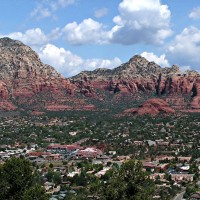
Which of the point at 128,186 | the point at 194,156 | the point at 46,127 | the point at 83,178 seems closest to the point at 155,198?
the point at 83,178

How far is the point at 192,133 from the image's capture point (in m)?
171

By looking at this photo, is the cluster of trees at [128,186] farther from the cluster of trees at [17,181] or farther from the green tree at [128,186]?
the cluster of trees at [17,181]

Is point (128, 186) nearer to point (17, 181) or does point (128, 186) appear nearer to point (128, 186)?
point (128, 186)

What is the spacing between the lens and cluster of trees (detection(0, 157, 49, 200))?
47828 millimetres

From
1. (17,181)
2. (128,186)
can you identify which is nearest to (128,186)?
(128,186)

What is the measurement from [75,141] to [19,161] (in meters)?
110

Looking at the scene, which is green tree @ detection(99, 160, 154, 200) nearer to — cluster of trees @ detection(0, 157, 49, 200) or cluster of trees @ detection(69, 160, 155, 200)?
cluster of trees @ detection(69, 160, 155, 200)

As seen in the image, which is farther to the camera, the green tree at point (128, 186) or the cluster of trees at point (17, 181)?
the cluster of trees at point (17, 181)

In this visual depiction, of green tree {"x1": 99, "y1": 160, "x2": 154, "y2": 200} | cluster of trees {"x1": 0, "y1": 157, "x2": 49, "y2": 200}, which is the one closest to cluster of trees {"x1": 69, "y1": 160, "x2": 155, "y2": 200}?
green tree {"x1": 99, "y1": 160, "x2": 154, "y2": 200}

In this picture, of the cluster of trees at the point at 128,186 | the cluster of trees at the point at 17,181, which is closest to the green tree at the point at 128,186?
the cluster of trees at the point at 128,186

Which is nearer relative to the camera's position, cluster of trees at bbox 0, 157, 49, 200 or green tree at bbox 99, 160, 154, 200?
green tree at bbox 99, 160, 154, 200

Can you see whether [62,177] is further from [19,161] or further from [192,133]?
[192,133]

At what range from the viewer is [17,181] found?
1964 inches

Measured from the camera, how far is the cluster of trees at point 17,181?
157 ft
